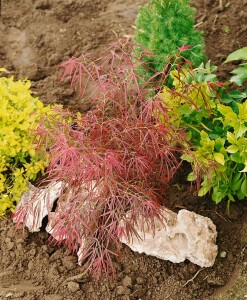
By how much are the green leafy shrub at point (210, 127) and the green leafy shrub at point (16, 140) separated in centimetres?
101

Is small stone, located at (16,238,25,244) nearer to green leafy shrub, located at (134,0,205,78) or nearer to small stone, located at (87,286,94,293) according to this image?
small stone, located at (87,286,94,293)

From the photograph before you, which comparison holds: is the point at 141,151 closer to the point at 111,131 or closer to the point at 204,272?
the point at 111,131

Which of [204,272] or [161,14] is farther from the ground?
[161,14]

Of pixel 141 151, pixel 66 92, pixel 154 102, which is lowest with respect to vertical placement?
pixel 66 92

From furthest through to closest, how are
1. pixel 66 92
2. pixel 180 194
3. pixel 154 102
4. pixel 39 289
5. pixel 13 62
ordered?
pixel 13 62 → pixel 66 92 → pixel 180 194 → pixel 39 289 → pixel 154 102

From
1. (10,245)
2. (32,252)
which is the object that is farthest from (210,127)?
(10,245)

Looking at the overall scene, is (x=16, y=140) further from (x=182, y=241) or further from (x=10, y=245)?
(x=182, y=241)

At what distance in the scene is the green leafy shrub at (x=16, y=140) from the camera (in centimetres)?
373

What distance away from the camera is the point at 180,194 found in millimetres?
3908

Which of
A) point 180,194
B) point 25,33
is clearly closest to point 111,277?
point 180,194

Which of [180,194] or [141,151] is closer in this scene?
[141,151]

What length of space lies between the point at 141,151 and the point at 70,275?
105 centimetres

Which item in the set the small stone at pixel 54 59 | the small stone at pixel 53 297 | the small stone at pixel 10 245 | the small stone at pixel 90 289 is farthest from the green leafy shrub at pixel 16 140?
the small stone at pixel 54 59

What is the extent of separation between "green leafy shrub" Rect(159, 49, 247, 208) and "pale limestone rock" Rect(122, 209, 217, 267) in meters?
A: 0.24
